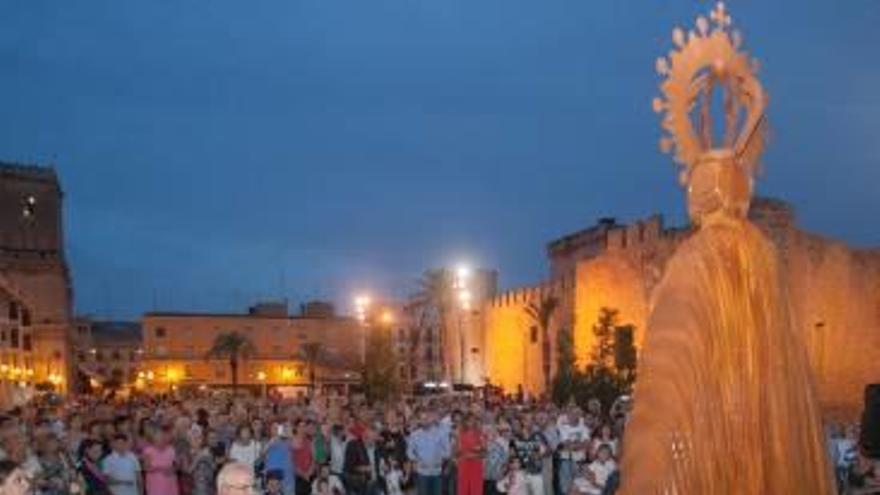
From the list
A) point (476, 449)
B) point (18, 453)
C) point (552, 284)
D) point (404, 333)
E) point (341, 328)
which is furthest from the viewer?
point (341, 328)

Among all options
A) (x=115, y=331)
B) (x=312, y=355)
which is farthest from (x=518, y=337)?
(x=115, y=331)

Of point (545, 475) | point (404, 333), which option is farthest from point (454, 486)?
point (404, 333)

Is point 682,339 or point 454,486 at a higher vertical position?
point 682,339

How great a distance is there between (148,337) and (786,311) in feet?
303

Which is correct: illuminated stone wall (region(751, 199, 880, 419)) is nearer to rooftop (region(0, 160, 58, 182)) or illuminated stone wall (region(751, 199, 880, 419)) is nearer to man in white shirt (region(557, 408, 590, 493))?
man in white shirt (region(557, 408, 590, 493))

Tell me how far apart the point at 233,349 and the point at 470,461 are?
2920 inches

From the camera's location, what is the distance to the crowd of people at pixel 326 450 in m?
13.6

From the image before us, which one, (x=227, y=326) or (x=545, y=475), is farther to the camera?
(x=227, y=326)

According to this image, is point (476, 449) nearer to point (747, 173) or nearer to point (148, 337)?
point (747, 173)

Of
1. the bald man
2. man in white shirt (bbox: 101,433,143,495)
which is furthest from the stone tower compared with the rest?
the bald man

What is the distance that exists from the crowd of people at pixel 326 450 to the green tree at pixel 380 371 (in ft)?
70.5

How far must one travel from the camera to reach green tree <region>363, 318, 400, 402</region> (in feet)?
138

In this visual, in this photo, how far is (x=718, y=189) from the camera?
519cm

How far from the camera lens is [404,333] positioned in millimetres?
90750
